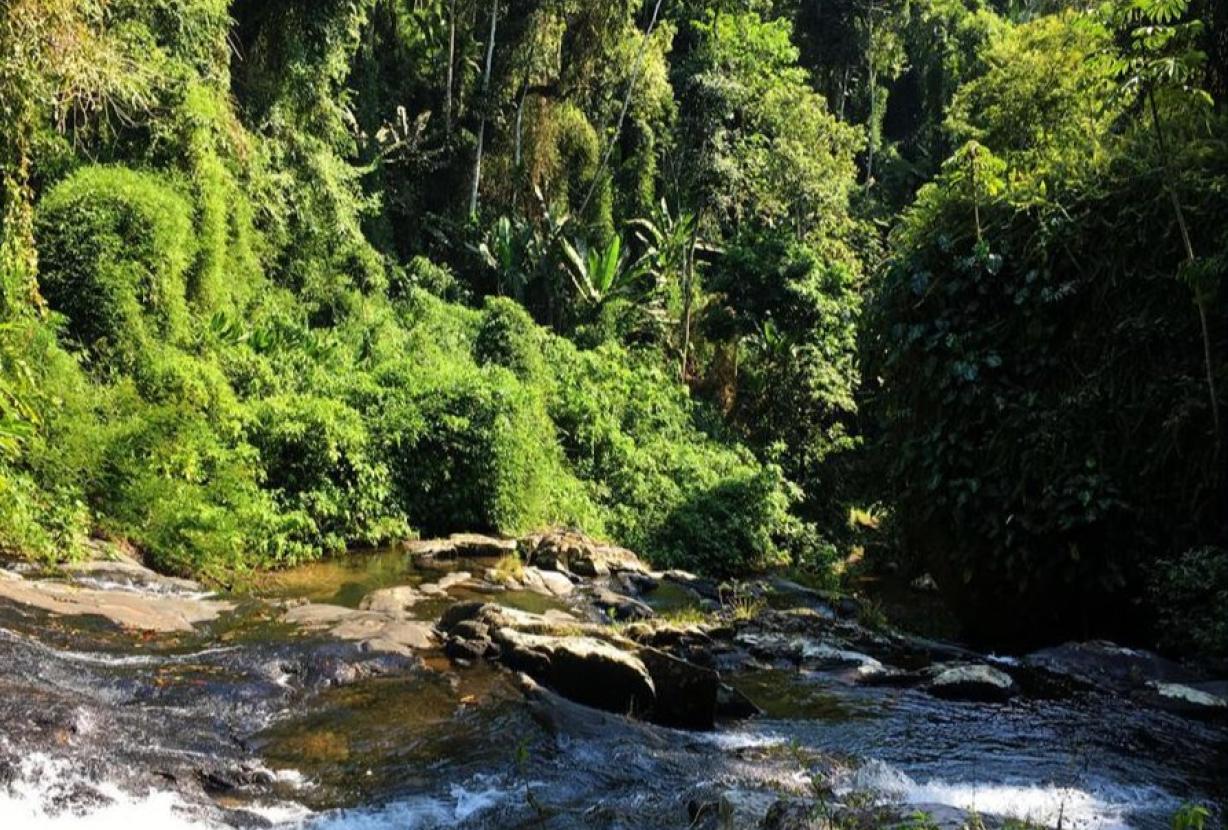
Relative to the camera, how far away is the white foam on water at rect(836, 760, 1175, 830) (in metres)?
4.63

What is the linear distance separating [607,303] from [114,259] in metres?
13.0

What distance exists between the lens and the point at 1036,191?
925 cm

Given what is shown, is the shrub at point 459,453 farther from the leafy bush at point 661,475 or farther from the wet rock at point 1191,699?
the wet rock at point 1191,699

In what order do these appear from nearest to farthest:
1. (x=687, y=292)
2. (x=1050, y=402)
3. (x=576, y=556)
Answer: (x=1050, y=402), (x=576, y=556), (x=687, y=292)

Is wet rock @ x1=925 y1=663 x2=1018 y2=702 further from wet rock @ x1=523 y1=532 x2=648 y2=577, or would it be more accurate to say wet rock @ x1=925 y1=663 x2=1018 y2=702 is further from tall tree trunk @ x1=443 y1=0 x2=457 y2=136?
tall tree trunk @ x1=443 y1=0 x2=457 y2=136

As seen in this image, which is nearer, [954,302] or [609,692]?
[609,692]

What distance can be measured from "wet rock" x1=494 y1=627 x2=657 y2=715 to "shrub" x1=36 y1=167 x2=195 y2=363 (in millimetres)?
6753

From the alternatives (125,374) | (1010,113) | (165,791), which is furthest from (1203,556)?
(1010,113)

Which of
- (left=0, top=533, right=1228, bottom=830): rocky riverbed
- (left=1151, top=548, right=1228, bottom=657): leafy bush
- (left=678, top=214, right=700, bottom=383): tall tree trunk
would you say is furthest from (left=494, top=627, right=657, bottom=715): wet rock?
(left=678, top=214, right=700, bottom=383): tall tree trunk

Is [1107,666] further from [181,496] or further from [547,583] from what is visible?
[181,496]

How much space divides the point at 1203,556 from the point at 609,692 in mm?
4833

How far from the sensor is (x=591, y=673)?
620 cm

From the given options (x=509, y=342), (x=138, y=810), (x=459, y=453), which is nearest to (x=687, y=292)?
(x=509, y=342)

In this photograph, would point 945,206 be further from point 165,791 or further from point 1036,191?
point 165,791
